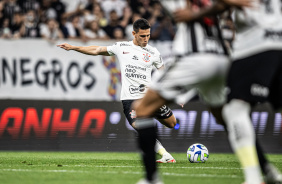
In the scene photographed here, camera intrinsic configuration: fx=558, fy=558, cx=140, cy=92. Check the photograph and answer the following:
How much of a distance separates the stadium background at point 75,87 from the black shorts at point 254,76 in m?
6.39

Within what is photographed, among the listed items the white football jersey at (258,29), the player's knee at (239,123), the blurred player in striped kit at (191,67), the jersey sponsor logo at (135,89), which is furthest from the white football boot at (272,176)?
the jersey sponsor logo at (135,89)

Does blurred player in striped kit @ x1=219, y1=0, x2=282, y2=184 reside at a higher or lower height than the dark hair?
higher

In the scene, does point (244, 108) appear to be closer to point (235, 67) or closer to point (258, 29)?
point (235, 67)

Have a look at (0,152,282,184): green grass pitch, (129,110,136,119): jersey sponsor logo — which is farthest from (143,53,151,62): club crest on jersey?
(0,152,282,184): green grass pitch

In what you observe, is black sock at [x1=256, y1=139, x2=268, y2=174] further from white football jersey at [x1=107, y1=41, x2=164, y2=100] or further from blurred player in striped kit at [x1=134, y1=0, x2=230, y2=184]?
white football jersey at [x1=107, y1=41, x2=164, y2=100]

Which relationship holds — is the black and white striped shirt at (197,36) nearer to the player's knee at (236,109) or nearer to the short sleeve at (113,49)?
the player's knee at (236,109)

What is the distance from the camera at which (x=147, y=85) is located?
10195 mm

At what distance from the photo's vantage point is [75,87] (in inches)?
577

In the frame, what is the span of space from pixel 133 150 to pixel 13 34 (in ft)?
16.2

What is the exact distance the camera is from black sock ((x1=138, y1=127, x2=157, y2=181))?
5406 mm

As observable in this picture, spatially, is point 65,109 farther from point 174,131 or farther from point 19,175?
point 19,175

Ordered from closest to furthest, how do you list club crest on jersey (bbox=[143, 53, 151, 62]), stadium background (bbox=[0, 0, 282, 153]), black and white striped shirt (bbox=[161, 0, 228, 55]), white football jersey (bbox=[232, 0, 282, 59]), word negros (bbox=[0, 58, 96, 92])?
white football jersey (bbox=[232, 0, 282, 59]) → black and white striped shirt (bbox=[161, 0, 228, 55]) → club crest on jersey (bbox=[143, 53, 151, 62]) → stadium background (bbox=[0, 0, 282, 153]) → word negros (bbox=[0, 58, 96, 92])

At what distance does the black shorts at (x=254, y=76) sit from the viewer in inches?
196

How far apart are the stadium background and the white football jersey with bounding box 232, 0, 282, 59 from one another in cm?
636
